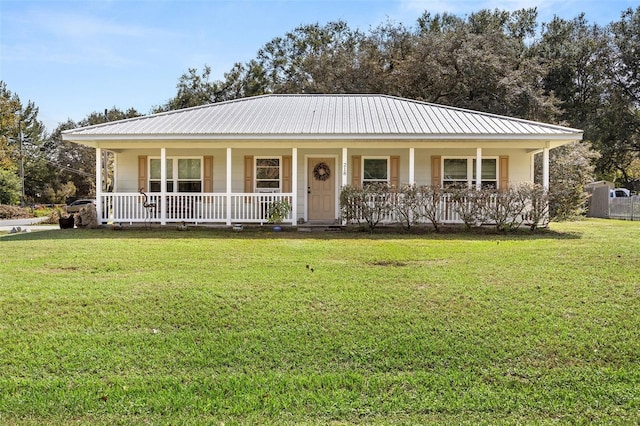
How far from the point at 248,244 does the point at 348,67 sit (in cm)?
1978

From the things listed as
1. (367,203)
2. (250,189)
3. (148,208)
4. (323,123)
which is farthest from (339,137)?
(148,208)

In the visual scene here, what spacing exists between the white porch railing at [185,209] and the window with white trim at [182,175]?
1.41 metres

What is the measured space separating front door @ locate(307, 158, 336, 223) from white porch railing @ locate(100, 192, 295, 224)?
4.67 ft

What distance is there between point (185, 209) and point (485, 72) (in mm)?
17945

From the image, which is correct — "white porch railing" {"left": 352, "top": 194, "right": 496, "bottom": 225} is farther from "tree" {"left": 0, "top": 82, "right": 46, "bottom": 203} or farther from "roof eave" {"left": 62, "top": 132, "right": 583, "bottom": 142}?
"tree" {"left": 0, "top": 82, "right": 46, "bottom": 203}

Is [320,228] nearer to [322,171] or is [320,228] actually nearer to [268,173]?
[322,171]

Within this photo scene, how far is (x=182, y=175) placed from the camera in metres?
14.7

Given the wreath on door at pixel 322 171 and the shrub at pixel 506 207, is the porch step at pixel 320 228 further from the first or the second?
the shrub at pixel 506 207

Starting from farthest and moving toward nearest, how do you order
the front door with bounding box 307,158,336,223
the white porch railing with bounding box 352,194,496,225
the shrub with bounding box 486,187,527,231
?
the front door with bounding box 307,158,336,223 → the white porch railing with bounding box 352,194,496,225 → the shrub with bounding box 486,187,527,231

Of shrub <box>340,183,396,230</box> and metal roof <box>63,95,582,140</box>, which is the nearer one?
shrub <box>340,183,396,230</box>

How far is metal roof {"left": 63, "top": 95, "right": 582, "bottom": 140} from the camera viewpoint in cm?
1230

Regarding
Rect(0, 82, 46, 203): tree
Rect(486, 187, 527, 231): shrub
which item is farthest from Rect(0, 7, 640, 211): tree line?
Rect(486, 187, 527, 231): shrub

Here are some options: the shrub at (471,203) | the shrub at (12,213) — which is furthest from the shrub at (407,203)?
the shrub at (12,213)

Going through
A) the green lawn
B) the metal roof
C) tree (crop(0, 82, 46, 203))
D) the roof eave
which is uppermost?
tree (crop(0, 82, 46, 203))
